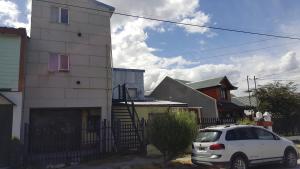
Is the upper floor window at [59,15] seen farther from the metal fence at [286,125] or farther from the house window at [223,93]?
the house window at [223,93]

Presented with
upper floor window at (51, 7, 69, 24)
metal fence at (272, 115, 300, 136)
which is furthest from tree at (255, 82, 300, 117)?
upper floor window at (51, 7, 69, 24)

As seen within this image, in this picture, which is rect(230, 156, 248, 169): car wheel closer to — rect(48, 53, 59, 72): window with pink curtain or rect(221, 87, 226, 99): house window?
rect(48, 53, 59, 72): window with pink curtain

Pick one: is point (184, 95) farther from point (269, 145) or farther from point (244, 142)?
point (244, 142)

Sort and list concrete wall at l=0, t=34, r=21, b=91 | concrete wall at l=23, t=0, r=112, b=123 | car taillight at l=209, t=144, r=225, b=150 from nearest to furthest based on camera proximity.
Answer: car taillight at l=209, t=144, r=225, b=150 < concrete wall at l=0, t=34, r=21, b=91 < concrete wall at l=23, t=0, r=112, b=123

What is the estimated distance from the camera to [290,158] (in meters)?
12.1

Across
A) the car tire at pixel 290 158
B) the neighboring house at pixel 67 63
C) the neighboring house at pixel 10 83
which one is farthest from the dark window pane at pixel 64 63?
the car tire at pixel 290 158

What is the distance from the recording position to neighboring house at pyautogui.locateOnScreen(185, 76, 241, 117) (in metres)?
31.7

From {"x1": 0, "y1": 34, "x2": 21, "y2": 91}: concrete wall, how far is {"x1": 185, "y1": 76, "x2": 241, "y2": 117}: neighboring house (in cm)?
2089

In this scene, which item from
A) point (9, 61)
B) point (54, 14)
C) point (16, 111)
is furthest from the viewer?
point (54, 14)

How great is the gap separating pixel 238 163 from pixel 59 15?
12382 mm

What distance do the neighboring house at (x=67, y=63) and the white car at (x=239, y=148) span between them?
8.02 meters

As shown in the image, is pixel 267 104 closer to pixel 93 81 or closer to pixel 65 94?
pixel 93 81

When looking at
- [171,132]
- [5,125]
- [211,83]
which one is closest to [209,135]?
[171,132]

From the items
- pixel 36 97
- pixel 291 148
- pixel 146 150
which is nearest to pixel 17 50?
pixel 36 97
